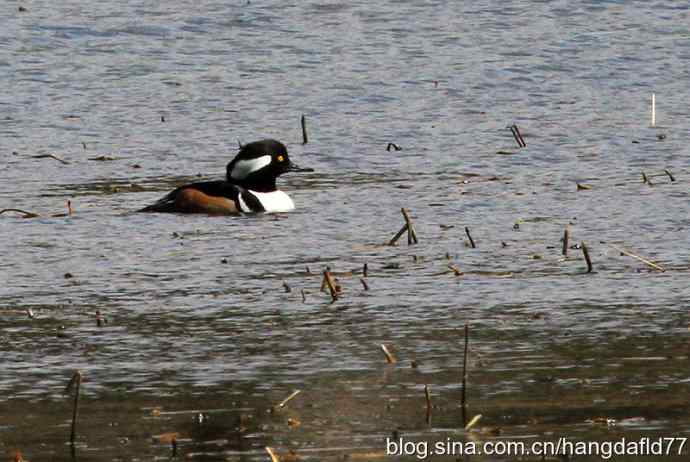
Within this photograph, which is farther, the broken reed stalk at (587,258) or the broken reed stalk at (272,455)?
the broken reed stalk at (587,258)

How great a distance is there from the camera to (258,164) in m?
16.2

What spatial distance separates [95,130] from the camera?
19.0 m

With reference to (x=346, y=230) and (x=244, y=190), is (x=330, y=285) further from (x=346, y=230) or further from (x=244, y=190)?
(x=244, y=190)

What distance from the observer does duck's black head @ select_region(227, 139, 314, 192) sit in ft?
53.1

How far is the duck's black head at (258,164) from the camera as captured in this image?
16.2m

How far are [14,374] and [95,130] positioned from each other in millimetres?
10056

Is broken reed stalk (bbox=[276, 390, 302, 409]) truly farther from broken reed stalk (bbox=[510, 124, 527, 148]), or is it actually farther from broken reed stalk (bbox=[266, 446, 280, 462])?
broken reed stalk (bbox=[510, 124, 527, 148])

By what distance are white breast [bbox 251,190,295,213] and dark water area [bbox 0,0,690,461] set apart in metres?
0.21

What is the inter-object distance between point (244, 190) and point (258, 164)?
533mm

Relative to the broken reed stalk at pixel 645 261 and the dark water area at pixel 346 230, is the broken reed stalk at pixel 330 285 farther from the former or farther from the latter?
the broken reed stalk at pixel 645 261

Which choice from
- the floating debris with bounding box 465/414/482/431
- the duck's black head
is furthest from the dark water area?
the duck's black head

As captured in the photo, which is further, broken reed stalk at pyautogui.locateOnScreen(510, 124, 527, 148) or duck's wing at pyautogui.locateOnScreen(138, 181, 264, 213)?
broken reed stalk at pyautogui.locateOnScreen(510, 124, 527, 148)

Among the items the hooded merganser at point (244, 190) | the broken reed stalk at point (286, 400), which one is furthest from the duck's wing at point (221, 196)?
the broken reed stalk at point (286, 400)

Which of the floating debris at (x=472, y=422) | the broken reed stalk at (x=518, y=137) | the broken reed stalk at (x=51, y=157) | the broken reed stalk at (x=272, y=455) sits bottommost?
the broken reed stalk at (x=518, y=137)
